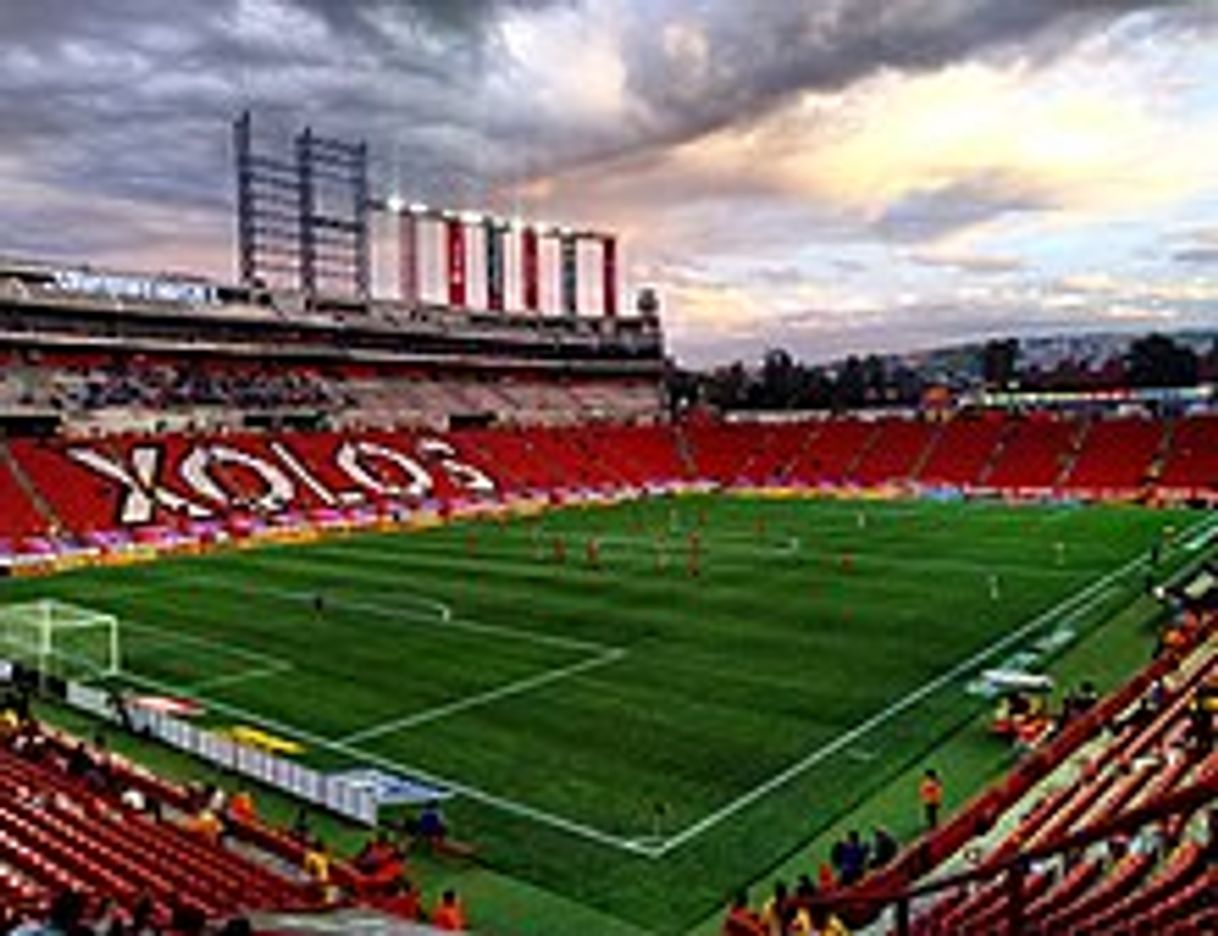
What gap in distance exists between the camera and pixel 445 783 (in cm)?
2161

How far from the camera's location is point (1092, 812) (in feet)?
48.0

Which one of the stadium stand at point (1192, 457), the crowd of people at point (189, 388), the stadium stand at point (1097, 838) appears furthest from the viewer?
the crowd of people at point (189, 388)

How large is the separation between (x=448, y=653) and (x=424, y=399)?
212ft

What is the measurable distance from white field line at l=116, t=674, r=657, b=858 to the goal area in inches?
112

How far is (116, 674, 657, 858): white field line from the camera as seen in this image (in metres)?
18.9

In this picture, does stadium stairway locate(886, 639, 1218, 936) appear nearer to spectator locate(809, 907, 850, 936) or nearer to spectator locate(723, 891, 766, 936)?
spectator locate(809, 907, 850, 936)

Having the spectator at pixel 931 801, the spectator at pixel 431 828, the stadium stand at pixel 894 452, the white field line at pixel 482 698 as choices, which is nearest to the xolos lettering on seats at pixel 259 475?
the stadium stand at pixel 894 452

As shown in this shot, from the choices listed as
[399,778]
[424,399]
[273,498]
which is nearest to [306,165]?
[424,399]

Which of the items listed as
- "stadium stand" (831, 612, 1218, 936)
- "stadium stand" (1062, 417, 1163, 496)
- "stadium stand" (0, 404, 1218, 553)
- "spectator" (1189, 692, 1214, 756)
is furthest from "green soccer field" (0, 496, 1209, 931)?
"stadium stand" (1062, 417, 1163, 496)

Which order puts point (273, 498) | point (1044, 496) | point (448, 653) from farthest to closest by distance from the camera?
1. point (1044, 496)
2. point (273, 498)
3. point (448, 653)

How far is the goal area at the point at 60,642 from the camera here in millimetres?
29875

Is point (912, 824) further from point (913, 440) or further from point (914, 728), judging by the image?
point (913, 440)

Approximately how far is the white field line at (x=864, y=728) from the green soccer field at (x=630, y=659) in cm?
8

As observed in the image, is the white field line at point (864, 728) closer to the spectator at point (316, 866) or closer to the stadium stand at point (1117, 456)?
the spectator at point (316, 866)
